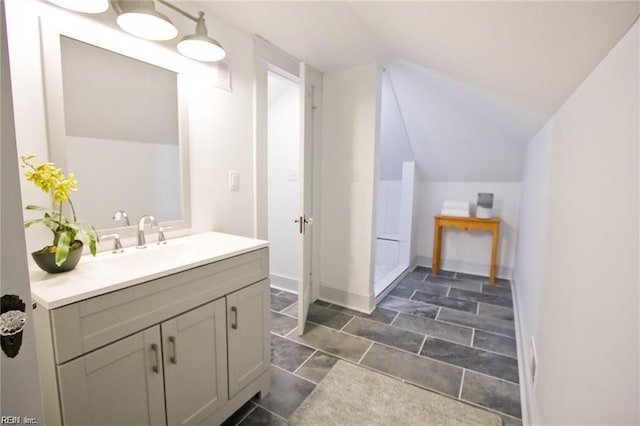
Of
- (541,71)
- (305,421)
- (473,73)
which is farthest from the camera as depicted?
(473,73)

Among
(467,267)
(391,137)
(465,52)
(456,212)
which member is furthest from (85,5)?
(467,267)

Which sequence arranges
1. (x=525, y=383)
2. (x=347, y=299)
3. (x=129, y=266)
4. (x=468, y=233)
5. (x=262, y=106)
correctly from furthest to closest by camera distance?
(x=468, y=233) → (x=347, y=299) → (x=262, y=106) → (x=525, y=383) → (x=129, y=266)

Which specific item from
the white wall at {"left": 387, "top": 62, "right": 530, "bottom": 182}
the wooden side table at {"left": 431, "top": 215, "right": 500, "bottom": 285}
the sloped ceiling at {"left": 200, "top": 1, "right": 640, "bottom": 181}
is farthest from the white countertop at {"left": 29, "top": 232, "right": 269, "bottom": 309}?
the wooden side table at {"left": 431, "top": 215, "right": 500, "bottom": 285}

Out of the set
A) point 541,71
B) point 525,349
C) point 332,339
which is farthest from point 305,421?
point 541,71

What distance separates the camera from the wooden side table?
3443 millimetres

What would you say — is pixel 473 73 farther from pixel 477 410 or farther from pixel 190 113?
pixel 477 410

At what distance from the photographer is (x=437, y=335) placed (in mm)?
2365

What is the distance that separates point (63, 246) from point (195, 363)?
2.31 ft

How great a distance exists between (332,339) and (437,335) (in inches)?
33.2

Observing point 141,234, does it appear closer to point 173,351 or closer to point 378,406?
point 173,351

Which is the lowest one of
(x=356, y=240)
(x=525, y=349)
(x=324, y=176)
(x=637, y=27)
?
(x=525, y=349)

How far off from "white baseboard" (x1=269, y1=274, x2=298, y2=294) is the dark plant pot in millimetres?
2133

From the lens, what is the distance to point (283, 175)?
310cm

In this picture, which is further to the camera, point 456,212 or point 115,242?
point 456,212
